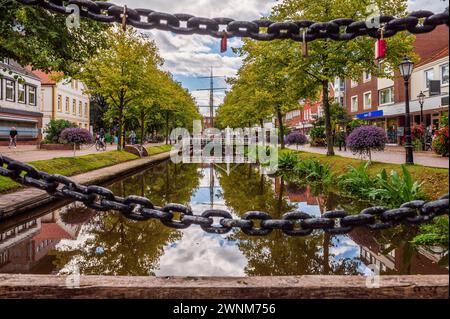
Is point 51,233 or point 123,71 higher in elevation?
point 123,71

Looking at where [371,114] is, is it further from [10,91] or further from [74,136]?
[10,91]

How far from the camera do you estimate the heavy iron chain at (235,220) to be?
1848 millimetres

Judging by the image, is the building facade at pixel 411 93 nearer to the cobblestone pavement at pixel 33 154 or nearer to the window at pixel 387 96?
the window at pixel 387 96

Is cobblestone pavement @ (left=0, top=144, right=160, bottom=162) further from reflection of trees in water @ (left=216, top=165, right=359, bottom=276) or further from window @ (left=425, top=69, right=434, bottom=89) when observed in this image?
window @ (left=425, top=69, right=434, bottom=89)

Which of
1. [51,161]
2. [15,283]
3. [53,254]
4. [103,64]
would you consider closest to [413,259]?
[15,283]

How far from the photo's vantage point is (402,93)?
34625mm

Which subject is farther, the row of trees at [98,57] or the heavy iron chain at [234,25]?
the row of trees at [98,57]

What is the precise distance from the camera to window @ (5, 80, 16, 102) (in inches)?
1443

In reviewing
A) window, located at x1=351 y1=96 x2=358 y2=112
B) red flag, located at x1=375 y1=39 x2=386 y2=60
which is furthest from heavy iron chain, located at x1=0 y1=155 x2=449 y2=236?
window, located at x1=351 y1=96 x2=358 y2=112

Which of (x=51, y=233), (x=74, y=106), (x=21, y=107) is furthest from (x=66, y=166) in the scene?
(x=74, y=106)

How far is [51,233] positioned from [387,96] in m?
38.1

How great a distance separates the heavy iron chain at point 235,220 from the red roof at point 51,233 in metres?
4.29

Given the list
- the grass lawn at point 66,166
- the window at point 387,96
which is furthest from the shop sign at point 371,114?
the grass lawn at point 66,166
